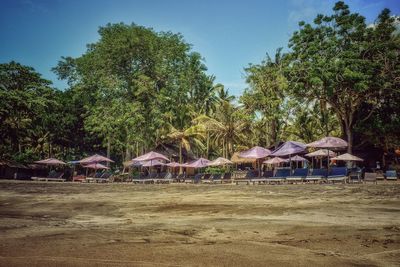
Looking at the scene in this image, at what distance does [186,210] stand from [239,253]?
456 centimetres

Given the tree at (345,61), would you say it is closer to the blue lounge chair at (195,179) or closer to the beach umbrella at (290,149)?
the beach umbrella at (290,149)

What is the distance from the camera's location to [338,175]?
20484 millimetres

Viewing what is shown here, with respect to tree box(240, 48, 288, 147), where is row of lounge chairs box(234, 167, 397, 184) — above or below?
below

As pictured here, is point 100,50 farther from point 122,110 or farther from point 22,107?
point 22,107

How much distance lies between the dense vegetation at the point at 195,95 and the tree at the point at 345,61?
0.08 metres

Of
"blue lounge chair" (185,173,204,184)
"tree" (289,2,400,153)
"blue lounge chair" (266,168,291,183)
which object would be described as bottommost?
"blue lounge chair" (185,173,204,184)

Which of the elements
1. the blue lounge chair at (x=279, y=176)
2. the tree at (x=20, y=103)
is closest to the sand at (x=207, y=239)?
the blue lounge chair at (x=279, y=176)

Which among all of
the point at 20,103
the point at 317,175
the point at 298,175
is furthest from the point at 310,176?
the point at 20,103

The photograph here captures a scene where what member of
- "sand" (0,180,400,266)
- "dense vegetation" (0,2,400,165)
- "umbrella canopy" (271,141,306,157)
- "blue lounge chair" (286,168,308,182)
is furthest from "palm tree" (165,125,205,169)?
"sand" (0,180,400,266)

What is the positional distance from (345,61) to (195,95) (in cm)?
2145

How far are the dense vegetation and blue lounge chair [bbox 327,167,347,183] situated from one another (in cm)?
718

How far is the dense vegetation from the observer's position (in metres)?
25.9

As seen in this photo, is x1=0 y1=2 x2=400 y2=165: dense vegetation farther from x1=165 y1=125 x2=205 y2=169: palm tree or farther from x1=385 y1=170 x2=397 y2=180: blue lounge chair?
x1=385 y1=170 x2=397 y2=180: blue lounge chair

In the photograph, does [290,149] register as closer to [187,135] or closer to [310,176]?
[310,176]
